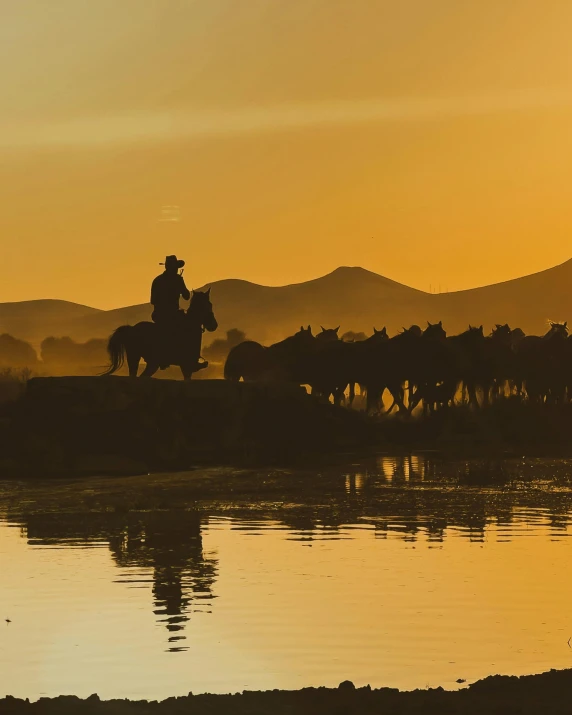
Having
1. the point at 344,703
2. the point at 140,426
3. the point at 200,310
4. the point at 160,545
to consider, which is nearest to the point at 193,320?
the point at 200,310

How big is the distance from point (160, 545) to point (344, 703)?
433 inches

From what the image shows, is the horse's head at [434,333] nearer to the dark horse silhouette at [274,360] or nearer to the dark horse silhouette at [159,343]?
the dark horse silhouette at [274,360]

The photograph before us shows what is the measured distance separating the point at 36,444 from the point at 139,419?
3606 millimetres

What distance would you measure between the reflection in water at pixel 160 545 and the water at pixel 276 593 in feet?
0.12

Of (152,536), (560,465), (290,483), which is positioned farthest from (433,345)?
(152,536)

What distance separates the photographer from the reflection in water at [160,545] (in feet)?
49.2

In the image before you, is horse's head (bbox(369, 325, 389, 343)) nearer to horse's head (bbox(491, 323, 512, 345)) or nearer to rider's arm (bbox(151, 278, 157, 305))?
horse's head (bbox(491, 323, 512, 345))

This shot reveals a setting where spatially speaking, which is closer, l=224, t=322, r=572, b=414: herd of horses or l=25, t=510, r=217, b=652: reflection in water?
l=25, t=510, r=217, b=652: reflection in water

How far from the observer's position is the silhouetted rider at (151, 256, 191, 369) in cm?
4806

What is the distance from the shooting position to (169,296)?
48.1 m

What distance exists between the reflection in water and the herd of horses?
160ft

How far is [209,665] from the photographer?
11.8 metres

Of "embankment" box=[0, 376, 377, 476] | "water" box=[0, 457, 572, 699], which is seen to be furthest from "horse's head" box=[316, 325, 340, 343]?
"water" box=[0, 457, 572, 699]

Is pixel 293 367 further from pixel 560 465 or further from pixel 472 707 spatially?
pixel 472 707
